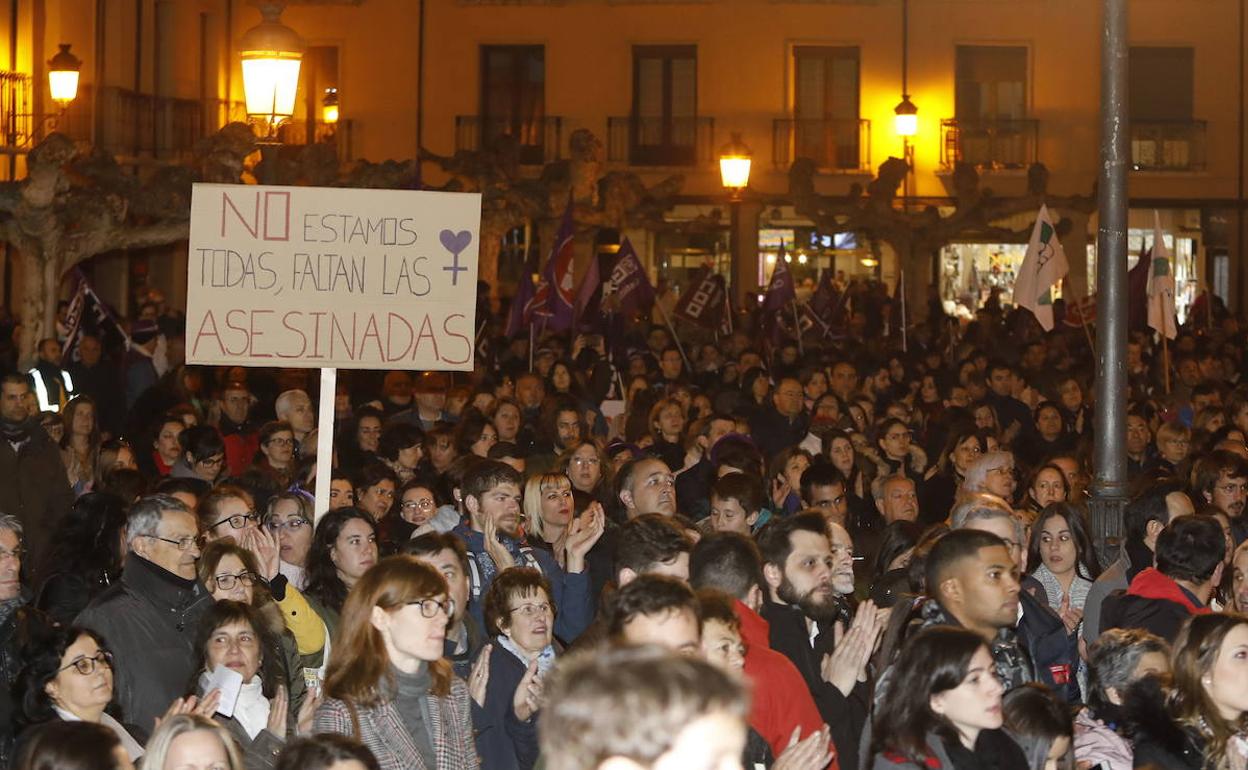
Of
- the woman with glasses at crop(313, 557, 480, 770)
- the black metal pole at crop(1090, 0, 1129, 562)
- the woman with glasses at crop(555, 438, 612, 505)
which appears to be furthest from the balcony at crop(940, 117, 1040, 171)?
the woman with glasses at crop(313, 557, 480, 770)

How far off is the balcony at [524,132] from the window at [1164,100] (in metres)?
10.5

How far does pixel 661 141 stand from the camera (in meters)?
37.3

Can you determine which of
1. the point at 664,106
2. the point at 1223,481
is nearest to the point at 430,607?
the point at 1223,481

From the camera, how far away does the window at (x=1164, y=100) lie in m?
37.1

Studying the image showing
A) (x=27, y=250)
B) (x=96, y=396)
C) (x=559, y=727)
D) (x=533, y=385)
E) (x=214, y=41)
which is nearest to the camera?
(x=559, y=727)

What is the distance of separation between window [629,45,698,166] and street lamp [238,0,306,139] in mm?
24599

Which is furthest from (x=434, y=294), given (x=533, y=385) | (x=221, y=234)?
(x=533, y=385)

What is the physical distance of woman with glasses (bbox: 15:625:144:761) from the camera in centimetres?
626

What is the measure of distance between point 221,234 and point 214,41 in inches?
1062

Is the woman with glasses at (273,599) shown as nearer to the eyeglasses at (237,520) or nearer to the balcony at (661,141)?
the eyeglasses at (237,520)

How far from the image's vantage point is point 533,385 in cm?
1584

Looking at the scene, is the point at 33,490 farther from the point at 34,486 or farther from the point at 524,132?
the point at 524,132

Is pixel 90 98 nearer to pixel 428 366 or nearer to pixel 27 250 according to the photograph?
pixel 27 250

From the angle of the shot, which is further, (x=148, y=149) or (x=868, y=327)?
(x=148, y=149)
